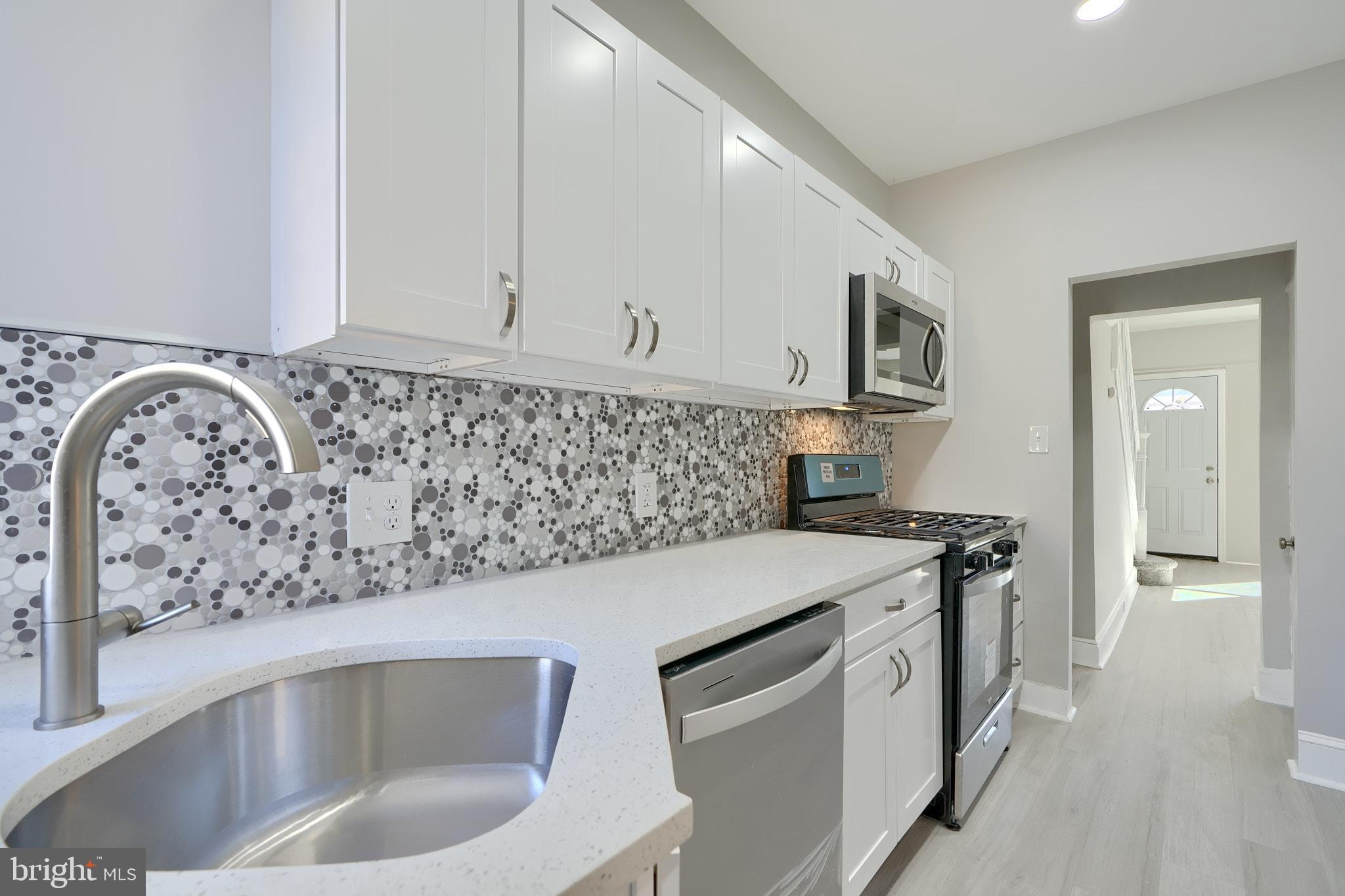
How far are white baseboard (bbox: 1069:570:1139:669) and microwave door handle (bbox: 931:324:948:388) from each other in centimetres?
152

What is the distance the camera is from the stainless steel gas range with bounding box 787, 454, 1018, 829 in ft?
6.06

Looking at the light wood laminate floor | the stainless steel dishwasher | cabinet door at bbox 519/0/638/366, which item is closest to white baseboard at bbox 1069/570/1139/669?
the light wood laminate floor

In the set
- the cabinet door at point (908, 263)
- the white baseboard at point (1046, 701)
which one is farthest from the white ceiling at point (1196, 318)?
the white baseboard at point (1046, 701)

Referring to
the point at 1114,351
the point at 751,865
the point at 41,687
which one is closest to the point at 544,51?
the point at 41,687

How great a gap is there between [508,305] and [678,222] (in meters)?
0.56

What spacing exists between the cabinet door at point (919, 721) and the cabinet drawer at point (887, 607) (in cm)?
5

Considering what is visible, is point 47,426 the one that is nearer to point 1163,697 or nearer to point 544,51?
point 544,51

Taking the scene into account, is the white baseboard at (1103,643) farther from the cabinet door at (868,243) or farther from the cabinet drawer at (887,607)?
the cabinet door at (868,243)

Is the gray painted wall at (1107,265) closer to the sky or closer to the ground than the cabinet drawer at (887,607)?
closer to the sky

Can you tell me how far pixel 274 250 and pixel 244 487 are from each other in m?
0.42

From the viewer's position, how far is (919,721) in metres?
1.72

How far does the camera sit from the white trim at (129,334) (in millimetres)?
857

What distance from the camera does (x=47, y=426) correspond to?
87 cm

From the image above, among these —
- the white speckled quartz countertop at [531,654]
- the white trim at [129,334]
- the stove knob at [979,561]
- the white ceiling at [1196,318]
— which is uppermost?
the white ceiling at [1196,318]
